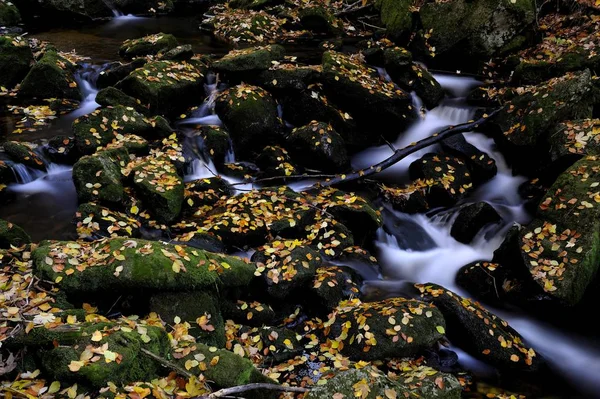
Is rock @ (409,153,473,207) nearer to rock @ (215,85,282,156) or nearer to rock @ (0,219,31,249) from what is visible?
rock @ (215,85,282,156)

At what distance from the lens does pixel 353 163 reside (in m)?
11.2

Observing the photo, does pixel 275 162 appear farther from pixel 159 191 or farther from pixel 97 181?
pixel 97 181

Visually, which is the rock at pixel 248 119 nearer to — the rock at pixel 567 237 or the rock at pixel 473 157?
the rock at pixel 473 157

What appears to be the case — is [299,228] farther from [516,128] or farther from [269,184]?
[516,128]

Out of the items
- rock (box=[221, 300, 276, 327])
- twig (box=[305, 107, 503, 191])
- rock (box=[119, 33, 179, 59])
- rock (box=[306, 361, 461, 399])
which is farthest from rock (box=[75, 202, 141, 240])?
rock (box=[119, 33, 179, 59])

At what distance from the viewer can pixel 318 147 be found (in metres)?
10.1

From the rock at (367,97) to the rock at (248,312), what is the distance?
665 cm

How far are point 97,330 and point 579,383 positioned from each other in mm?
6359

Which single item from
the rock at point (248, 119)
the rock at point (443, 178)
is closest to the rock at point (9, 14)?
the rock at point (248, 119)

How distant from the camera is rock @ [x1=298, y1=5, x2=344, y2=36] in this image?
17234mm

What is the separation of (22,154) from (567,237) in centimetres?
1012

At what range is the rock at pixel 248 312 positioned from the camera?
6.27m

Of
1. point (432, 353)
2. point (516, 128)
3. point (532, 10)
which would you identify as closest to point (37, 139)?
point (432, 353)

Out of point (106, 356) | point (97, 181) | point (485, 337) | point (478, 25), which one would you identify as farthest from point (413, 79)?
point (106, 356)
